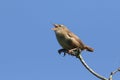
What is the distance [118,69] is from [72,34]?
2204mm

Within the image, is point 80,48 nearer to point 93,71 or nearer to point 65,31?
point 65,31

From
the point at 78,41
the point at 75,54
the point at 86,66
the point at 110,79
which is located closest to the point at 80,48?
the point at 78,41

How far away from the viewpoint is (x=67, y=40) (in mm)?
7289

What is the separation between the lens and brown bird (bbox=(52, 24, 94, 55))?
7.07 m

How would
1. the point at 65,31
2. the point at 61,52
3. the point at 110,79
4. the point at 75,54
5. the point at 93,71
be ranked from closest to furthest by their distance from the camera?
1. the point at 110,79
2. the point at 93,71
3. the point at 75,54
4. the point at 61,52
5. the point at 65,31

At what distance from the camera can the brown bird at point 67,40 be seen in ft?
23.2

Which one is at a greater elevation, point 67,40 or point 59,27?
point 59,27

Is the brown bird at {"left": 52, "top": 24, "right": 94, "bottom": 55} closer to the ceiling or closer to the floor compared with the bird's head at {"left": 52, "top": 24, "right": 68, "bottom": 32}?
closer to the floor

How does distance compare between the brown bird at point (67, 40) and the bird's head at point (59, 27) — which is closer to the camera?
the brown bird at point (67, 40)

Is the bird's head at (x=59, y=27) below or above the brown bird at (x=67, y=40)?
above

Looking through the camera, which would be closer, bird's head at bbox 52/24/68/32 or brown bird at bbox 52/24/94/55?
brown bird at bbox 52/24/94/55

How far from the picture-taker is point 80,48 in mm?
7082

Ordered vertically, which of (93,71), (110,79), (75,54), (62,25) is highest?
(62,25)

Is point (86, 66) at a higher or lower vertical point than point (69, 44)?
lower
